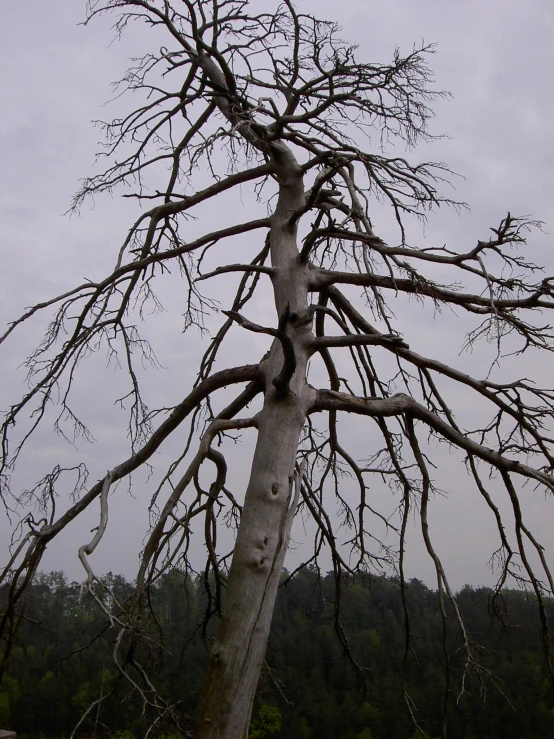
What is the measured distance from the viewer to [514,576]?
3910 millimetres

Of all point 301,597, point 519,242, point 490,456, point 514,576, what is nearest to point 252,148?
point 519,242

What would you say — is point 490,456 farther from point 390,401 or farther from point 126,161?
point 126,161

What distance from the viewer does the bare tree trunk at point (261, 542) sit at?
285cm

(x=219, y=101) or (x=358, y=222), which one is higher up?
(x=219, y=101)

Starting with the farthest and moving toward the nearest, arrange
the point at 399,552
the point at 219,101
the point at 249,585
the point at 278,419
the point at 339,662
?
the point at 339,662, the point at 219,101, the point at 399,552, the point at 278,419, the point at 249,585

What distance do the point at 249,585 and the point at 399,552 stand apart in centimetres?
163

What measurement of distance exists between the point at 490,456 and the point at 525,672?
272 inches

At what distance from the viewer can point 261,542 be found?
3.15 meters

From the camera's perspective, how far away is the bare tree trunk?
2852mm

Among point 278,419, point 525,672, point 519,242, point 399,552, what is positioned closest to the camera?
point 278,419

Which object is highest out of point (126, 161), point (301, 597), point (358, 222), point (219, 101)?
point (219, 101)

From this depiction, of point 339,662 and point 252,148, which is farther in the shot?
point 339,662

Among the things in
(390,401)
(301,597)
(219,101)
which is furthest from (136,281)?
(301,597)

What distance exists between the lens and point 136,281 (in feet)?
15.2
